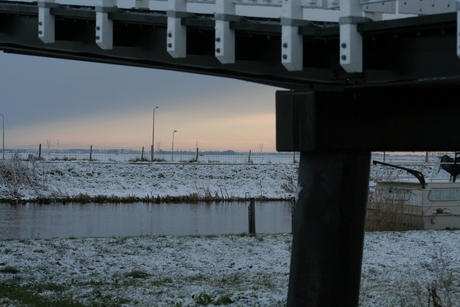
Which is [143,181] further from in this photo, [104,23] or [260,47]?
[260,47]

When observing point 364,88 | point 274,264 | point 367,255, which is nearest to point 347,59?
point 364,88

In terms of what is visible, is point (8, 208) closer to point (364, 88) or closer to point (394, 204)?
point (394, 204)

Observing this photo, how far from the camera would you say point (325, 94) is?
7.59 meters

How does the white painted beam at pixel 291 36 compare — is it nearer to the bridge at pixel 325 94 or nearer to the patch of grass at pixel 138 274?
the bridge at pixel 325 94

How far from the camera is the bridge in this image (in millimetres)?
6973

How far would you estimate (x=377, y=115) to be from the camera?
7664 mm

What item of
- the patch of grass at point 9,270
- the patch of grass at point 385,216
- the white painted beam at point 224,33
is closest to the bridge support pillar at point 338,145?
the white painted beam at point 224,33

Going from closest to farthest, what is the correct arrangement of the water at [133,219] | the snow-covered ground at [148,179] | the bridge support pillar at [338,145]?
the bridge support pillar at [338,145] → the water at [133,219] → the snow-covered ground at [148,179]

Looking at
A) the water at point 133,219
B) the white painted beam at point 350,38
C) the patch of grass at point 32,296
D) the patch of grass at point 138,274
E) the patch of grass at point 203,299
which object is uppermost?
the white painted beam at point 350,38

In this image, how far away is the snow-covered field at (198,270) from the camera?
924cm

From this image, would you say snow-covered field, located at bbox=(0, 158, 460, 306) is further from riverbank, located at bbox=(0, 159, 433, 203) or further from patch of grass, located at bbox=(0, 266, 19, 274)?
riverbank, located at bbox=(0, 159, 433, 203)

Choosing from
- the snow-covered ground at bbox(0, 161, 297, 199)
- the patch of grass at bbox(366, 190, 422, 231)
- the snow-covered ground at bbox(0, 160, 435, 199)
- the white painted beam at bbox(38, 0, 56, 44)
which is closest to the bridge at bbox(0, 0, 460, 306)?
the white painted beam at bbox(38, 0, 56, 44)

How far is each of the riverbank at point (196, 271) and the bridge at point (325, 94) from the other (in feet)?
4.77

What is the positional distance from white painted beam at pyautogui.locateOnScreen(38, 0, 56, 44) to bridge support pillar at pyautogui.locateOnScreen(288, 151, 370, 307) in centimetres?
384
